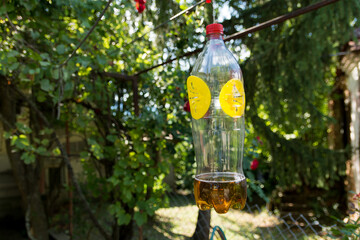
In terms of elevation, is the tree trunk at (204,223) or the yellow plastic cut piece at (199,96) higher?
the yellow plastic cut piece at (199,96)

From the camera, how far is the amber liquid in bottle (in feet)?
3.82

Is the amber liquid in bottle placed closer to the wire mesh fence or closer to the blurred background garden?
the blurred background garden

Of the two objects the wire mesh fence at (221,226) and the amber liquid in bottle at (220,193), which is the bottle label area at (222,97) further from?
the wire mesh fence at (221,226)

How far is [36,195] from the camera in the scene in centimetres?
330

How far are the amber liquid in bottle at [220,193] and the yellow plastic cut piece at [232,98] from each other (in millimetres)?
279

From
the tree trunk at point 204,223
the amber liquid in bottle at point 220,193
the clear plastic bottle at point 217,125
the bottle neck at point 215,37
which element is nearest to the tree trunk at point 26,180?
the tree trunk at point 204,223

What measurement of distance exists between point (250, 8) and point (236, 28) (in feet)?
0.80

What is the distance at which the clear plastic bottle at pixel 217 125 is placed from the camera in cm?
111

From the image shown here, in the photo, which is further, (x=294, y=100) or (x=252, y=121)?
(x=294, y=100)

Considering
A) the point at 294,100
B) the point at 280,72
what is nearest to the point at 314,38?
the point at 280,72

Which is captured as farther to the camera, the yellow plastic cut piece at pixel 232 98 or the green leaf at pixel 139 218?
the green leaf at pixel 139 218

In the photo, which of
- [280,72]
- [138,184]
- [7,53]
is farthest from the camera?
[280,72]

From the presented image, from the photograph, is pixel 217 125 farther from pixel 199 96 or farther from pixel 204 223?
pixel 204 223

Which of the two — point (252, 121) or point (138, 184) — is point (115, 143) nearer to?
point (138, 184)
